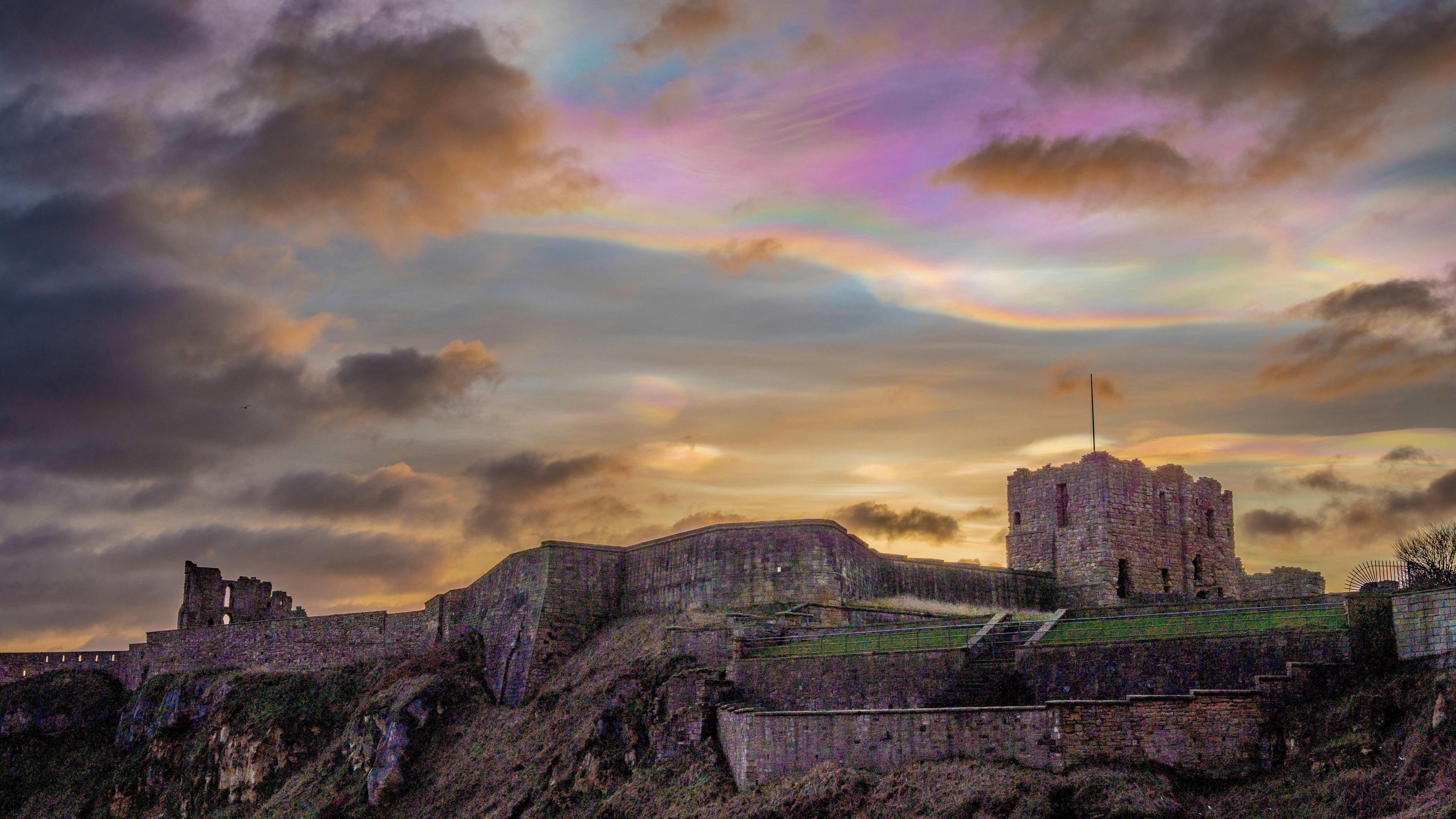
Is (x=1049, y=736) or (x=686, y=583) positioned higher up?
(x=686, y=583)

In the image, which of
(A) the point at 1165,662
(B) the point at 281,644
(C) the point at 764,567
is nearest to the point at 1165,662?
(A) the point at 1165,662

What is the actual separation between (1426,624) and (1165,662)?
16.9ft

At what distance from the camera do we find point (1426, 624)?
2334 centimetres

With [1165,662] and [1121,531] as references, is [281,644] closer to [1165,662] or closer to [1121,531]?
[1121,531]

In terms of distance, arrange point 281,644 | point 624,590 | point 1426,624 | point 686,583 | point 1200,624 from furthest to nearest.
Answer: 1. point 281,644
2. point 624,590
3. point 686,583
4. point 1200,624
5. point 1426,624

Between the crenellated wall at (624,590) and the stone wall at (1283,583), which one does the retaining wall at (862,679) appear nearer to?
the crenellated wall at (624,590)

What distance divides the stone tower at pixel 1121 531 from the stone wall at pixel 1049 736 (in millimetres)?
22746

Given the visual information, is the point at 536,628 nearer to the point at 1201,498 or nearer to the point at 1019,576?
the point at 1019,576

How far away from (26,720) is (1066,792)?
177 feet

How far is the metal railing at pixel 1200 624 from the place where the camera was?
86.3ft

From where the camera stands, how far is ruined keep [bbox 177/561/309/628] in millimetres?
64812

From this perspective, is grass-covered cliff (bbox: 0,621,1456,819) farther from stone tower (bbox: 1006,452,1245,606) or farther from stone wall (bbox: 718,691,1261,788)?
stone tower (bbox: 1006,452,1245,606)

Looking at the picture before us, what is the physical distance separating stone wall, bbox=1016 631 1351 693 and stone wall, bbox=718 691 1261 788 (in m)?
1.94

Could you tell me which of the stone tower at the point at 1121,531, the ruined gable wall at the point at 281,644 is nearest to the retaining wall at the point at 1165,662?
the stone tower at the point at 1121,531
